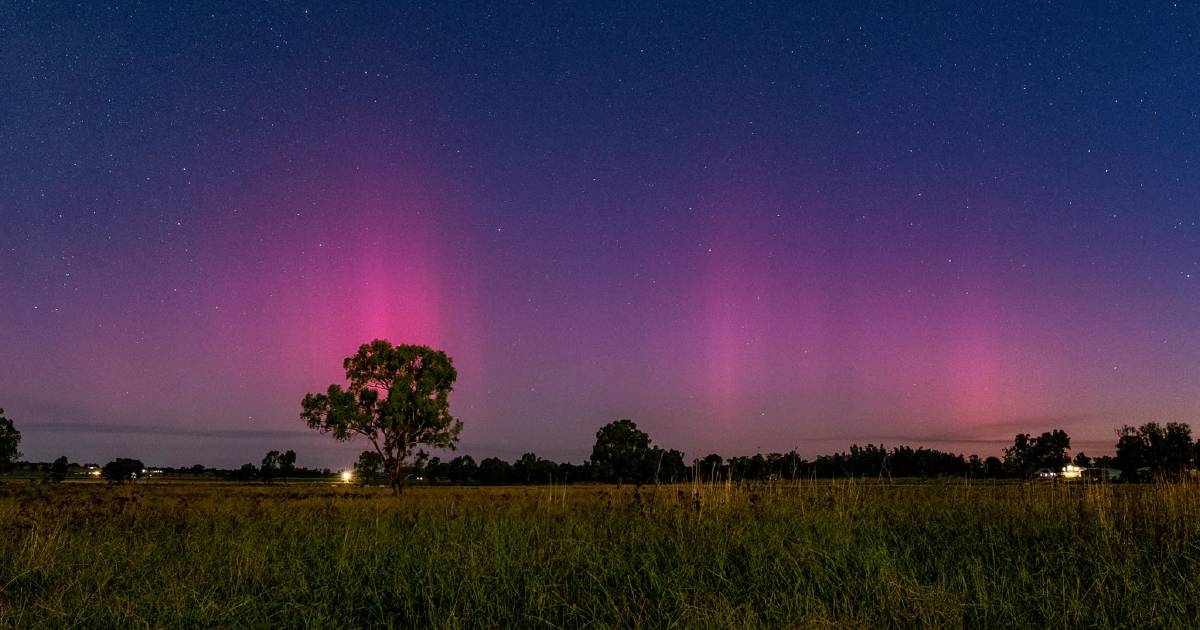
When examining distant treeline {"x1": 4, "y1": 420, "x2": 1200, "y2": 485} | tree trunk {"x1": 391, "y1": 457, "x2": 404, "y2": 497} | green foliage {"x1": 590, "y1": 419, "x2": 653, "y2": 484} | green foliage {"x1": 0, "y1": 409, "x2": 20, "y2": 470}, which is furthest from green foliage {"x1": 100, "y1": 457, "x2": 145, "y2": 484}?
tree trunk {"x1": 391, "y1": 457, "x2": 404, "y2": 497}

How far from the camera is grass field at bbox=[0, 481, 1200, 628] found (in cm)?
576

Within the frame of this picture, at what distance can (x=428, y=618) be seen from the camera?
601 cm

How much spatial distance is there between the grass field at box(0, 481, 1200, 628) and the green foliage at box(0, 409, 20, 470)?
97.0 metres

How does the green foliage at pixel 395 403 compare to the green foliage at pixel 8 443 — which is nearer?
the green foliage at pixel 395 403

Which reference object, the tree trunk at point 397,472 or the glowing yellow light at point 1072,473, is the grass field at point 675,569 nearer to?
the glowing yellow light at point 1072,473

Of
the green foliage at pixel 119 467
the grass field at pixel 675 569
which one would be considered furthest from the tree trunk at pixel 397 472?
the green foliage at pixel 119 467

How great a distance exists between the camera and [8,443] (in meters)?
86.1

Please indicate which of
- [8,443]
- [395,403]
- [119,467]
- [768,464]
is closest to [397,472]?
[395,403]

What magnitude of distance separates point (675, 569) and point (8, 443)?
350 feet

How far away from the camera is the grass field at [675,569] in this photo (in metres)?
5.76

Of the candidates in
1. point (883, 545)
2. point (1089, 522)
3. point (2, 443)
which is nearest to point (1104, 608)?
point (883, 545)

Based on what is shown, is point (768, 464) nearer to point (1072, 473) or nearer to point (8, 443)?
point (1072, 473)

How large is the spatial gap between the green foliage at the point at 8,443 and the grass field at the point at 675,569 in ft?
318

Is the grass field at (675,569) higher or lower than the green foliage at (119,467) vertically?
higher
